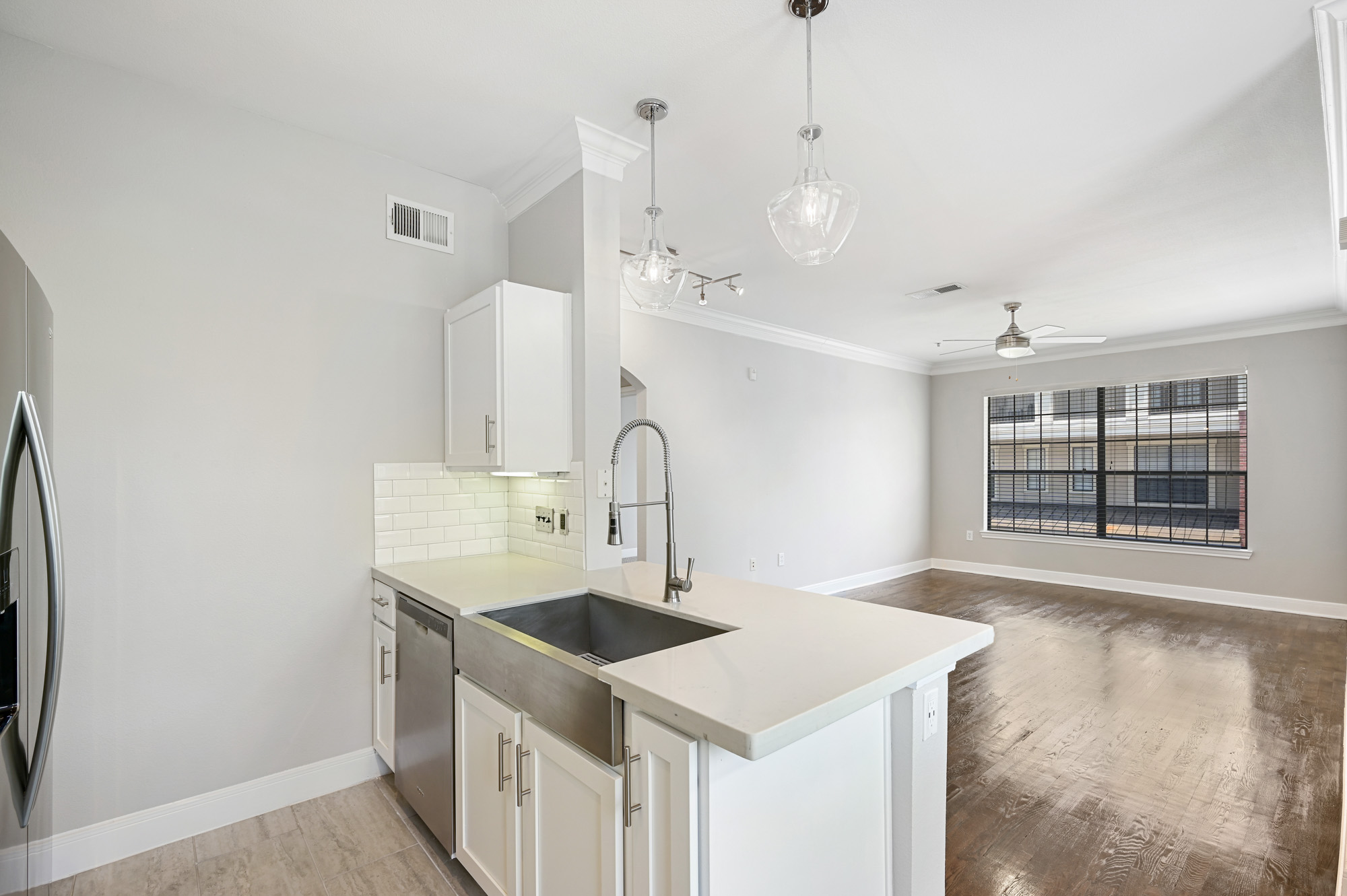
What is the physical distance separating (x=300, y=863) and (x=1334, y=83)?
4.38 metres

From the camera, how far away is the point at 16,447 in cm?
125

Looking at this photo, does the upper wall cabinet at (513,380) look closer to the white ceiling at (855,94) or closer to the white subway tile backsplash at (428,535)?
the white subway tile backsplash at (428,535)

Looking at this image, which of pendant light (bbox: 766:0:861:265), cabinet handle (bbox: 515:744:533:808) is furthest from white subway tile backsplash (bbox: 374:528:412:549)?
pendant light (bbox: 766:0:861:265)

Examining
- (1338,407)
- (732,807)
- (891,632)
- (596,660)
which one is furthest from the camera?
(1338,407)

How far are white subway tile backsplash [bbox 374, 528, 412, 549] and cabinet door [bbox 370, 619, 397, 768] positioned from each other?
0.32m

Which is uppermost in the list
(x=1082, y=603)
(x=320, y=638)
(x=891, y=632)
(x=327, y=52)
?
(x=327, y=52)

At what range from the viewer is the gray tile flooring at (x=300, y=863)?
77.0 inches

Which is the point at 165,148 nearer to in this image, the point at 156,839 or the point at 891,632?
the point at 156,839

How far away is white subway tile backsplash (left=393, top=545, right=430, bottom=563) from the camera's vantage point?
2.75m

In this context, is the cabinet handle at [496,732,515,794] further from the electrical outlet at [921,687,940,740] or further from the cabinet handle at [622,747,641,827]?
the electrical outlet at [921,687,940,740]

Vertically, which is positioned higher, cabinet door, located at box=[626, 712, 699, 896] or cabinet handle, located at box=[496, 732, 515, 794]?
cabinet door, located at box=[626, 712, 699, 896]

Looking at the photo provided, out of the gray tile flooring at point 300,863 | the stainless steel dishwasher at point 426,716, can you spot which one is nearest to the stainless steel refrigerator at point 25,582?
the gray tile flooring at point 300,863

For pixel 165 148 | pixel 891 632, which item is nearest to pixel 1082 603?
pixel 891 632

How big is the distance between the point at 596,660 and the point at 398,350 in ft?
5.38
